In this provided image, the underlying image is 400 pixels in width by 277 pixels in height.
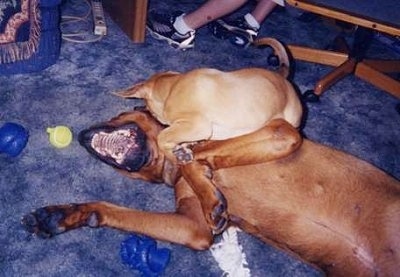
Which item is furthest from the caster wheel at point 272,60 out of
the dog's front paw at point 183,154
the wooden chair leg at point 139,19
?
the dog's front paw at point 183,154

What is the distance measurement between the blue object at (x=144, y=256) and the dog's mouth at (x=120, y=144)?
368 mm

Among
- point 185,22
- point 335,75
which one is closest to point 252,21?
point 185,22

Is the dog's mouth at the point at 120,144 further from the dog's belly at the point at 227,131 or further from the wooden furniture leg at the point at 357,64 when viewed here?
the wooden furniture leg at the point at 357,64

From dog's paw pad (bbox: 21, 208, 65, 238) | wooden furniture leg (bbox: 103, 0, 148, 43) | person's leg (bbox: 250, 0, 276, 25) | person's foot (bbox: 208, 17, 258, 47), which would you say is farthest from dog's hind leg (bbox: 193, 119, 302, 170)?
person's leg (bbox: 250, 0, 276, 25)

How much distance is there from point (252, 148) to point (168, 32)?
1782 mm

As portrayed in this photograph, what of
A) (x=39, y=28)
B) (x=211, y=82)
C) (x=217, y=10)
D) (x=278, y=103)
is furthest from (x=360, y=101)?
(x=39, y=28)

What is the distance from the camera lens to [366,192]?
1.98m

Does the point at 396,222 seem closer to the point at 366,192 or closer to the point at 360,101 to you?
the point at 366,192

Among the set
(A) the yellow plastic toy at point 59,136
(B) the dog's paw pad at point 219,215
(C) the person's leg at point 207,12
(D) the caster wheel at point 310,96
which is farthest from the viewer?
(C) the person's leg at point 207,12

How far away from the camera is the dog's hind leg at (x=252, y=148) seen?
1.94 meters

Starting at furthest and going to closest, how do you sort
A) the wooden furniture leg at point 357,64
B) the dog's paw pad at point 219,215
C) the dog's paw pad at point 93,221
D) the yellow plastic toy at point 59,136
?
the wooden furniture leg at point 357,64 → the yellow plastic toy at point 59,136 → the dog's paw pad at point 93,221 → the dog's paw pad at point 219,215

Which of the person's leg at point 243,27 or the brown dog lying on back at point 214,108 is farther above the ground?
the brown dog lying on back at point 214,108

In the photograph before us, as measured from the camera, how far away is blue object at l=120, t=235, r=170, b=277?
1.93 meters

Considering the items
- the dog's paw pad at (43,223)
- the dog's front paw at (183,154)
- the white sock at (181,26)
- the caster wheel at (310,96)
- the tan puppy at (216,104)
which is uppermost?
the tan puppy at (216,104)
